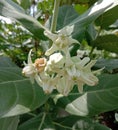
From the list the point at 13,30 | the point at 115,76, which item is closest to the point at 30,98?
the point at 115,76

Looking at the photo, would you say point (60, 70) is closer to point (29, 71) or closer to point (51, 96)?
point (29, 71)

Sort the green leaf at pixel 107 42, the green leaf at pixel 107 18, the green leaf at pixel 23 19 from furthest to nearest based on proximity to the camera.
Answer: the green leaf at pixel 107 42 → the green leaf at pixel 107 18 → the green leaf at pixel 23 19

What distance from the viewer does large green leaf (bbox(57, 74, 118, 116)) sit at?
106cm

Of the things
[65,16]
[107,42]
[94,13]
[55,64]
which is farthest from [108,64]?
[55,64]

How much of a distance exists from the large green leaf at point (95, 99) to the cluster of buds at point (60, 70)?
9 centimetres

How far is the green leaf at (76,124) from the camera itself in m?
1.10

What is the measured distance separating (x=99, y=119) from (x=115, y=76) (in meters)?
1.32

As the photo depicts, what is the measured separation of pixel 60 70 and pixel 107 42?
446 mm

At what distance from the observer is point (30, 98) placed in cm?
101

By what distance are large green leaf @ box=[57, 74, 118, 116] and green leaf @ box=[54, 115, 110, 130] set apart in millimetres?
54

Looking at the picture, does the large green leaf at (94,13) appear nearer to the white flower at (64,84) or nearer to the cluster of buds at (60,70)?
the cluster of buds at (60,70)

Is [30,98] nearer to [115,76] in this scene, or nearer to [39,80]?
[39,80]

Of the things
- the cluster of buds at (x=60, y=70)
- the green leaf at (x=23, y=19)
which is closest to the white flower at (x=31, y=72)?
the cluster of buds at (x=60, y=70)

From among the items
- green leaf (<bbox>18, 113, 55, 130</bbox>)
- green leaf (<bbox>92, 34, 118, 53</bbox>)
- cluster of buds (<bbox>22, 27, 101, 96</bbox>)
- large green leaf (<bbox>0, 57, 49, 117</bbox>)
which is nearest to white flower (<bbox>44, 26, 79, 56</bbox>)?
cluster of buds (<bbox>22, 27, 101, 96</bbox>)
